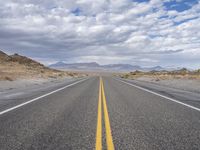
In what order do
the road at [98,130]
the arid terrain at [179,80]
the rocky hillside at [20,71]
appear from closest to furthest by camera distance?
the road at [98,130]
the arid terrain at [179,80]
the rocky hillside at [20,71]

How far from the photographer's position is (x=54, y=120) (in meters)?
7.64

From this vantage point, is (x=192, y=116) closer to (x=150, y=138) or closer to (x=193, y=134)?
(x=193, y=134)

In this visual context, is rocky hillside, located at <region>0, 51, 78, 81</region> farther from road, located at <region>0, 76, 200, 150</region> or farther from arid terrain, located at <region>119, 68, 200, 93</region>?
road, located at <region>0, 76, 200, 150</region>

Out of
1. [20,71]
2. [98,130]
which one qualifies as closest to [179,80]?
[98,130]

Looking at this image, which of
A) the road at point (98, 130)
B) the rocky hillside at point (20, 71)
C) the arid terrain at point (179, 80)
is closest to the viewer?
the road at point (98, 130)

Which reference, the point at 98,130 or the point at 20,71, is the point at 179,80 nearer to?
the point at 98,130

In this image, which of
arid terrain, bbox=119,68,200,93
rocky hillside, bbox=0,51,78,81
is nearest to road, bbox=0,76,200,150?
arid terrain, bbox=119,68,200,93

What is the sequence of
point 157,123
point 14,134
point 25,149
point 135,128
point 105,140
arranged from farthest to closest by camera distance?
point 157,123
point 135,128
point 14,134
point 105,140
point 25,149

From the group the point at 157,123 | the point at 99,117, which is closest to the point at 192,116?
the point at 157,123

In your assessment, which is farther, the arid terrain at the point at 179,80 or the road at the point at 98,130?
the arid terrain at the point at 179,80

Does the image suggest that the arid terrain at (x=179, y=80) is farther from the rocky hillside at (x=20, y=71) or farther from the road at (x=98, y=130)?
the rocky hillside at (x=20, y=71)

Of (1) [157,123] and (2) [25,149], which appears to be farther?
(1) [157,123]

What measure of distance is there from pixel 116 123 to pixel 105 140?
1876 mm

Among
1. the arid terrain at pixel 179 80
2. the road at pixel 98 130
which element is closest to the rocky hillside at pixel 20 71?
the arid terrain at pixel 179 80
